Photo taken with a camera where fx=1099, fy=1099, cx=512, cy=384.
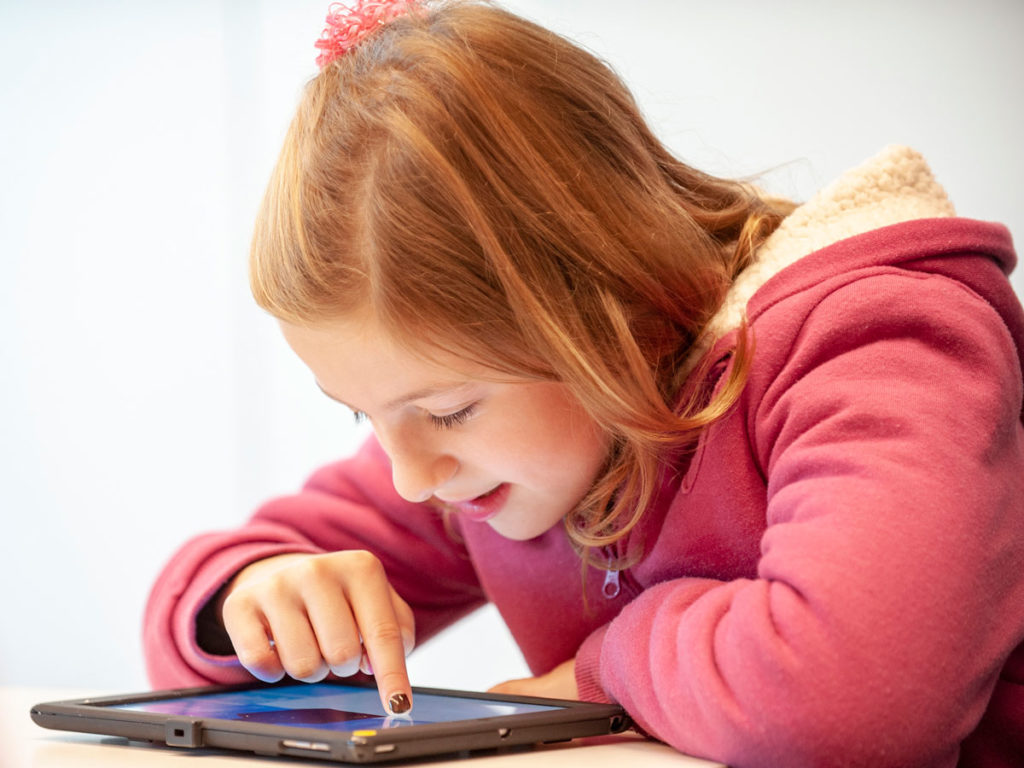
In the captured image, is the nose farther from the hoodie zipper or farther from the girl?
the hoodie zipper

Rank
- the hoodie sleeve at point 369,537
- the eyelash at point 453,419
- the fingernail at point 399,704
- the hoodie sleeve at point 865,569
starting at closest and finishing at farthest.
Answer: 1. the hoodie sleeve at point 865,569
2. the fingernail at point 399,704
3. the eyelash at point 453,419
4. the hoodie sleeve at point 369,537

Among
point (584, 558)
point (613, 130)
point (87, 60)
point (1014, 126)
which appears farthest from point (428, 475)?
point (87, 60)

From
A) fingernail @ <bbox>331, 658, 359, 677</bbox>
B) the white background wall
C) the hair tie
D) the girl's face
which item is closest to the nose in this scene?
the girl's face

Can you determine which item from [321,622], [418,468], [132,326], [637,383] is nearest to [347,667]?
[321,622]

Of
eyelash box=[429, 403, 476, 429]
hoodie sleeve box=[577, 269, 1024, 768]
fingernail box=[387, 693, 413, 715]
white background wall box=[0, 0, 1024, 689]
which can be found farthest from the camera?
white background wall box=[0, 0, 1024, 689]

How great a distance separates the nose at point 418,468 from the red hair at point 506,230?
0.08 m

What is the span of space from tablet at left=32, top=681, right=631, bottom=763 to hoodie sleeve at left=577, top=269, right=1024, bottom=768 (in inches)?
2.2

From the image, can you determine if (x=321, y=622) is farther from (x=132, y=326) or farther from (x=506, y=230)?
(x=132, y=326)

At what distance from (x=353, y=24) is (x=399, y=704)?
493 millimetres

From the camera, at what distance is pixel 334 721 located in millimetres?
579

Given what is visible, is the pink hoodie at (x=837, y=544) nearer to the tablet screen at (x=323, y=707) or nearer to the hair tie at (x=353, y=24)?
the tablet screen at (x=323, y=707)

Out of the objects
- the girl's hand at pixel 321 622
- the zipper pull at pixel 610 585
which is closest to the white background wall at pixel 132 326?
the zipper pull at pixel 610 585

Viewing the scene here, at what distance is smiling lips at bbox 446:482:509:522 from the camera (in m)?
0.80

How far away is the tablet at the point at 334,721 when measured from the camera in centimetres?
52
